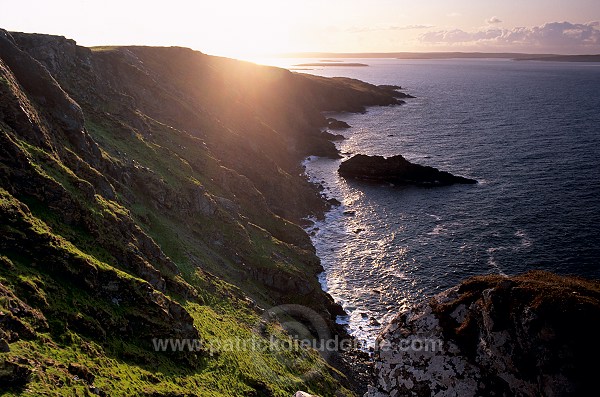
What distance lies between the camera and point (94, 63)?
71625 mm

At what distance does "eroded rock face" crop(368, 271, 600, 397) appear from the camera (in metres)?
16.6

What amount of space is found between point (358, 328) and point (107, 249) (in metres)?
31.0

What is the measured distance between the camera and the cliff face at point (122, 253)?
68.9 ft

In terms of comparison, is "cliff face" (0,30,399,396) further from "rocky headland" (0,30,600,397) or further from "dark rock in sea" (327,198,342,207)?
"dark rock in sea" (327,198,342,207)

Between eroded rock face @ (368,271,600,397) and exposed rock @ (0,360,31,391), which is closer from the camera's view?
exposed rock @ (0,360,31,391)

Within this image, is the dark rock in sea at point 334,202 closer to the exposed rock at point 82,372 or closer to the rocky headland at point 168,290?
the rocky headland at point 168,290

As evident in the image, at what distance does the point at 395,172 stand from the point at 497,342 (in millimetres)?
80896

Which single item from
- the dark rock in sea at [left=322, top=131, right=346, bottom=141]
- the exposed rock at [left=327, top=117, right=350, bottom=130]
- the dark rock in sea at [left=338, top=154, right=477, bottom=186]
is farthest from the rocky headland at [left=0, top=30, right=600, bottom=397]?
the exposed rock at [left=327, top=117, right=350, bottom=130]

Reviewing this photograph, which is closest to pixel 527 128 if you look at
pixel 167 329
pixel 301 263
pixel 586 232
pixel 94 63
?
pixel 586 232

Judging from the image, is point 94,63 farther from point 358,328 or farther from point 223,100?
point 358,328

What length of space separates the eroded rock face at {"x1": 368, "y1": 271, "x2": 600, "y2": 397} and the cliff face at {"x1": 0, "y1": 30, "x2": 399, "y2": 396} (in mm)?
12299

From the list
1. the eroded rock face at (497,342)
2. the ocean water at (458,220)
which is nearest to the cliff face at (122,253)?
the ocean water at (458,220)

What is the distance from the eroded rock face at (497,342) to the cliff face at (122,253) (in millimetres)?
12299

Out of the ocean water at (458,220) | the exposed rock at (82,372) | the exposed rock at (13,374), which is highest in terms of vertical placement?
the exposed rock at (13,374)
